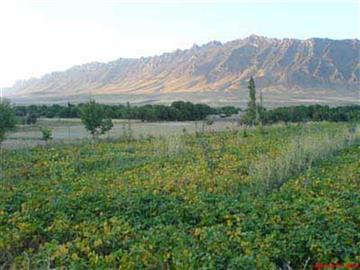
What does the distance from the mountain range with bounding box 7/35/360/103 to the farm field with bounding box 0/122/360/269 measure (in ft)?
282

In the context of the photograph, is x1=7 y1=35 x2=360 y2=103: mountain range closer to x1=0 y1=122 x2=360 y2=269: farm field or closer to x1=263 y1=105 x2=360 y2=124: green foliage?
x1=263 y1=105 x2=360 y2=124: green foliage

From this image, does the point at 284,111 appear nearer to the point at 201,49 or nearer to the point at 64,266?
the point at 64,266

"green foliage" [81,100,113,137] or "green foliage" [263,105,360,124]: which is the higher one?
"green foliage" [81,100,113,137]

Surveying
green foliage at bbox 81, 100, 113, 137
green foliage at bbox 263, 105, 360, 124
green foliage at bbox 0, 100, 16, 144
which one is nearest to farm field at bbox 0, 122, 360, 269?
green foliage at bbox 0, 100, 16, 144

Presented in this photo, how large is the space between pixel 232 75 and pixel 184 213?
12653cm

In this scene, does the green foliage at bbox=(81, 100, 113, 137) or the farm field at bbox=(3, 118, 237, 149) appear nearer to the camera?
the green foliage at bbox=(81, 100, 113, 137)

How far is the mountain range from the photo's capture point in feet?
376

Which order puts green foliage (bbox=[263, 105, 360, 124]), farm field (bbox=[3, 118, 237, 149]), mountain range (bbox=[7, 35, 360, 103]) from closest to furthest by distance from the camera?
farm field (bbox=[3, 118, 237, 149]) → green foliage (bbox=[263, 105, 360, 124]) → mountain range (bbox=[7, 35, 360, 103])

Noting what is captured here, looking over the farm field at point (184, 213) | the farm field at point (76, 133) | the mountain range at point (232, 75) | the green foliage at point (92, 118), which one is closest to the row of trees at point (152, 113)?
the farm field at point (76, 133)

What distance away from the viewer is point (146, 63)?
6934 inches

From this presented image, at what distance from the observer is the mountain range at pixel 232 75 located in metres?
115

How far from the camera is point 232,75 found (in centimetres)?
13262

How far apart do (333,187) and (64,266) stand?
19.1 feet

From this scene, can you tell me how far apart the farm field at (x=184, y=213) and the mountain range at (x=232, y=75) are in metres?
85.9
